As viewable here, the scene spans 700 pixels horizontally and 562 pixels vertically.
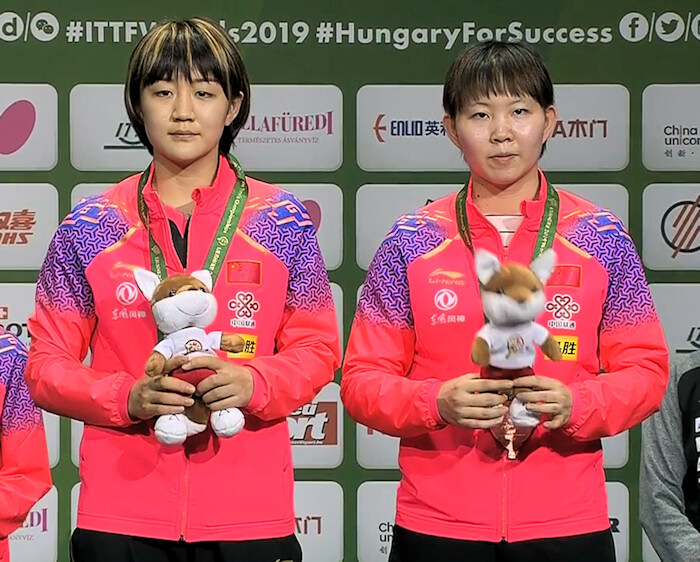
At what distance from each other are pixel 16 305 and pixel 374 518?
4.07 ft

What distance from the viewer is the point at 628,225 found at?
3.70 m

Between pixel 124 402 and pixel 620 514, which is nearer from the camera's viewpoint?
pixel 124 402

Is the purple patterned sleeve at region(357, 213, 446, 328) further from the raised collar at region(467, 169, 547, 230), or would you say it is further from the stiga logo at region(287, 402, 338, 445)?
the stiga logo at region(287, 402, 338, 445)

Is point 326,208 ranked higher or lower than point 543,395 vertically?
higher

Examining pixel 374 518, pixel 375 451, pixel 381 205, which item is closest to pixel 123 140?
pixel 381 205

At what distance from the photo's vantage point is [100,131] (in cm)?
367

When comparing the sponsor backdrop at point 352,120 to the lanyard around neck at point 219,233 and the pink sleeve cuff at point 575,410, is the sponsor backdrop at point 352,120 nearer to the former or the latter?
the lanyard around neck at point 219,233

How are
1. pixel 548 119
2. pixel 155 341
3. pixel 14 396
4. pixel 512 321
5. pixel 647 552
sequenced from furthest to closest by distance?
1. pixel 647 552
2. pixel 14 396
3. pixel 548 119
4. pixel 155 341
5. pixel 512 321

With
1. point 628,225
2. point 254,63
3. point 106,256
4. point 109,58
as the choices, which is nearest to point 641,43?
point 628,225

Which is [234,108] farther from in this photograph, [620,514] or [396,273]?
[620,514]

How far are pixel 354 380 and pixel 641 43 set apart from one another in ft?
6.13

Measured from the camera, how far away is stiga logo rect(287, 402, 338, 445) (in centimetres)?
370

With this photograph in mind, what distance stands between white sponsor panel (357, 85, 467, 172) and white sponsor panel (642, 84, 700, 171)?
0.57 metres

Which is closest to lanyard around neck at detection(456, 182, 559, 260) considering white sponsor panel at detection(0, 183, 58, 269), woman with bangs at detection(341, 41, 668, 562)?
woman with bangs at detection(341, 41, 668, 562)
